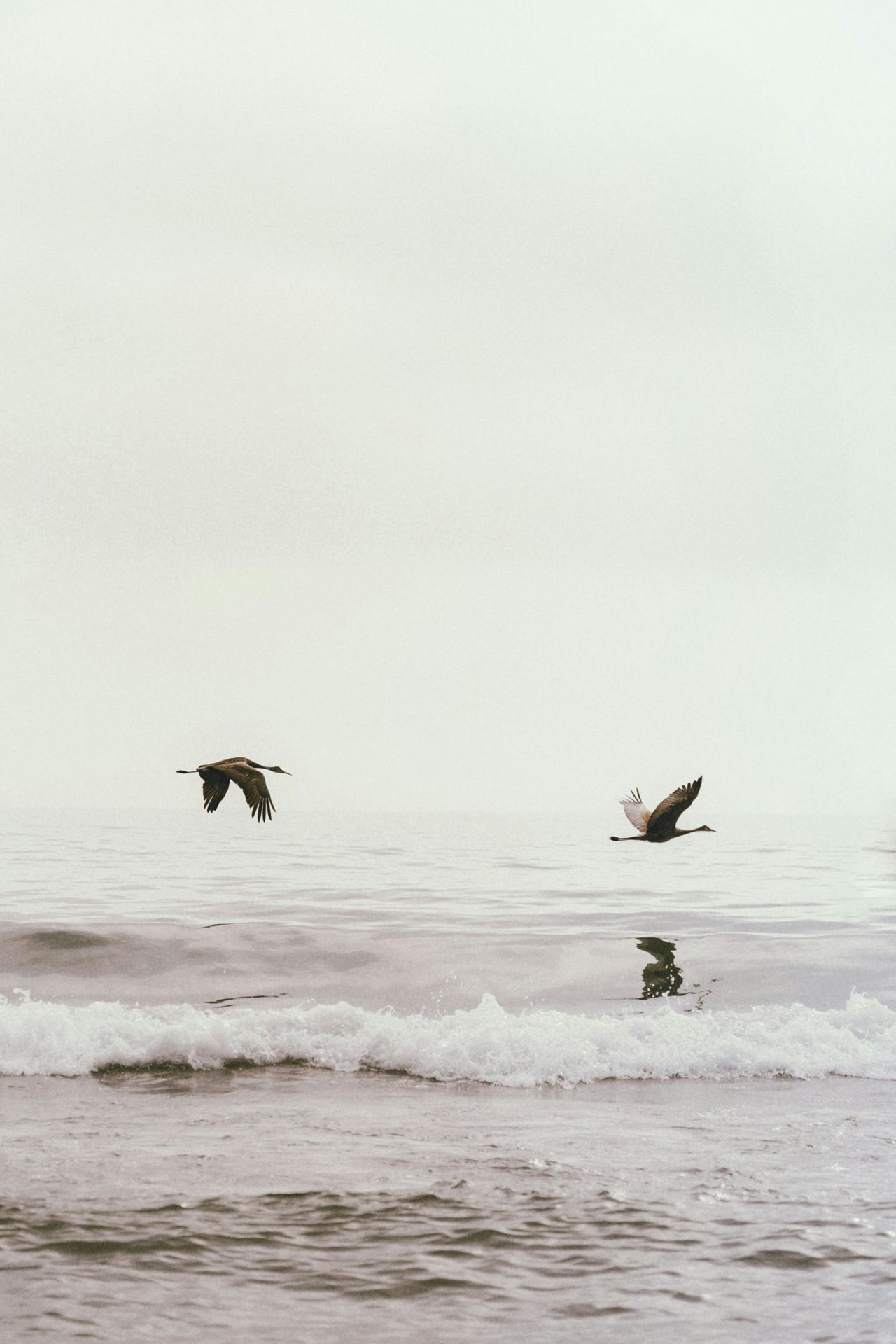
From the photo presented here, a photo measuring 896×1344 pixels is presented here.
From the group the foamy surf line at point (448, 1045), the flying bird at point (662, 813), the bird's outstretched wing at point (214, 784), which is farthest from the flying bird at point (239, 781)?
the flying bird at point (662, 813)

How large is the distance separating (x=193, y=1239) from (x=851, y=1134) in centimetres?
510

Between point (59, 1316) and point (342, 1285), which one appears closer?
point (59, 1316)

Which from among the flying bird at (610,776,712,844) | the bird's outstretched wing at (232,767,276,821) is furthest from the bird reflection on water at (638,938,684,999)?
the bird's outstretched wing at (232,767,276,821)

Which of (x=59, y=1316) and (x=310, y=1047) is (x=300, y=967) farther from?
(x=59, y=1316)

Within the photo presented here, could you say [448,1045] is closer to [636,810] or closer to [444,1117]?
[444,1117]

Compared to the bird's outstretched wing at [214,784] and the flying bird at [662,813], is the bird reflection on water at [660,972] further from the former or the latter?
the bird's outstretched wing at [214,784]

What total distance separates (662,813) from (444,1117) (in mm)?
6954

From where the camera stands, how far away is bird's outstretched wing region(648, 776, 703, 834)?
1504cm

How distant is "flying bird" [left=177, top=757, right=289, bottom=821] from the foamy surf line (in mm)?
2120

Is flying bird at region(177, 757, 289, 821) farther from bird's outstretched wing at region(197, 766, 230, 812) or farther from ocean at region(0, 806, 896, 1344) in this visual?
ocean at region(0, 806, 896, 1344)

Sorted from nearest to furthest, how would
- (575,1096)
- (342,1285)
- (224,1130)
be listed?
(342,1285) → (224,1130) → (575,1096)

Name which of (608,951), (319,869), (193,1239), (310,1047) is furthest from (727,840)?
(193,1239)

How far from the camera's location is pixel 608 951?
58.4ft

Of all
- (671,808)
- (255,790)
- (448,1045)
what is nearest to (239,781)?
(255,790)
